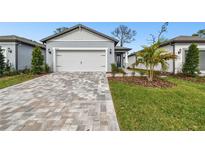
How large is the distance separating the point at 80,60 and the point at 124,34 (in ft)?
98.1

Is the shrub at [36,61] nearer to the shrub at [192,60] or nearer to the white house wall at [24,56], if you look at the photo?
the white house wall at [24,56]

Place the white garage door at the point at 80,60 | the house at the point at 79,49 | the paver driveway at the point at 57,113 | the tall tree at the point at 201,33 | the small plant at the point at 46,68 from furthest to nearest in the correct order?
the tall tree at the point at 201,33 → the white garage door at the point at 80,60 → the house at the point at 79,49 → the small plant at the point at 46,68 → the paver driveway at the point at 57,113

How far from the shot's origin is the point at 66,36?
632 inches

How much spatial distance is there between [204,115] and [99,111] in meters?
2.87

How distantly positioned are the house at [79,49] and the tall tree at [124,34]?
28.3 metres

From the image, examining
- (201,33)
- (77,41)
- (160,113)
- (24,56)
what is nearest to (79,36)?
(77,41)

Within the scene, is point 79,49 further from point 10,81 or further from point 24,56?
point 10,81

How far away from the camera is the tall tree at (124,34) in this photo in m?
43.2

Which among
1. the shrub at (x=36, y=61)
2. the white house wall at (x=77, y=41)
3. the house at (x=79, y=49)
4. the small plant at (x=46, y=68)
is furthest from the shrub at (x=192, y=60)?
the shrub at (x=36, y=61)

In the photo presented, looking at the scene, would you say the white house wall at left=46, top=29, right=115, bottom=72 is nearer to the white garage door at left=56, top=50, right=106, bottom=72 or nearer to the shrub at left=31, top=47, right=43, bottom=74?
the white garage door at left=56, top=50, right=106, bottom=72

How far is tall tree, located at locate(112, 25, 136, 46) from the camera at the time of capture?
4325 cm
